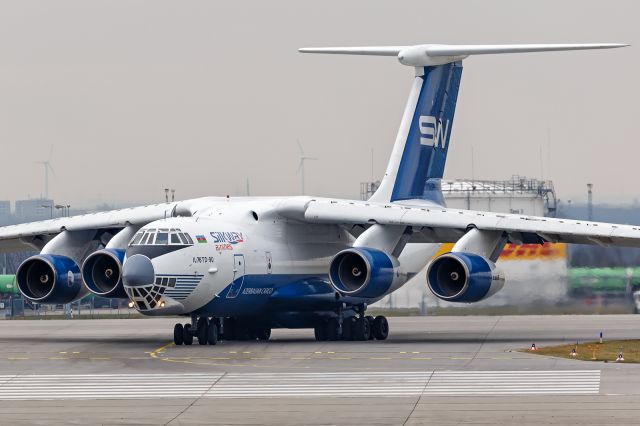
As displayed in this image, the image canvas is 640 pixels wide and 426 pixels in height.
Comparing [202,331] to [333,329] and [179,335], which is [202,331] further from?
[333,329]

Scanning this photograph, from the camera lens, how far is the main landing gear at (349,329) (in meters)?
34.8

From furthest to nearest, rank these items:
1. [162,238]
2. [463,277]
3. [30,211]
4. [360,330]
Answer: [30,211] → [360,330] → [463,277] → [162,238]

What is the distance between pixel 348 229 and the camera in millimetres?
36781

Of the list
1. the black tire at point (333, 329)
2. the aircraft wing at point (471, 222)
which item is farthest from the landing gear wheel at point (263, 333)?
the aircraft wing at point (471, 222)

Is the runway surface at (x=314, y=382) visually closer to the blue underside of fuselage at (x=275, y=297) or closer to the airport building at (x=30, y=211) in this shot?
the blue underside of fuselage at (x=275, y=297)

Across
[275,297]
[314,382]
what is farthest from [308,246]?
[314,382]

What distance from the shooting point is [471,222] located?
32625mm

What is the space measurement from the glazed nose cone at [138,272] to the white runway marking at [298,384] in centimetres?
467

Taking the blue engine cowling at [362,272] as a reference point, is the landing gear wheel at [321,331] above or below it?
below

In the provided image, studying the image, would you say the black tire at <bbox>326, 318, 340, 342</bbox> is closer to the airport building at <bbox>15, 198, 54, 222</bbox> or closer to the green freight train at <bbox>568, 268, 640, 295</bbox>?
the green freight train at <bbox>568, 268, 640, 295</bbox>

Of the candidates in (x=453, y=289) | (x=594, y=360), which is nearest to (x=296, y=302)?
(x=453, y=289)

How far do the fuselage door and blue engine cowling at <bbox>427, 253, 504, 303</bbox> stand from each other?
4383mm

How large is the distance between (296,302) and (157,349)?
13.2ft

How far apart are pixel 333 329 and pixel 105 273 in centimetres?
575
